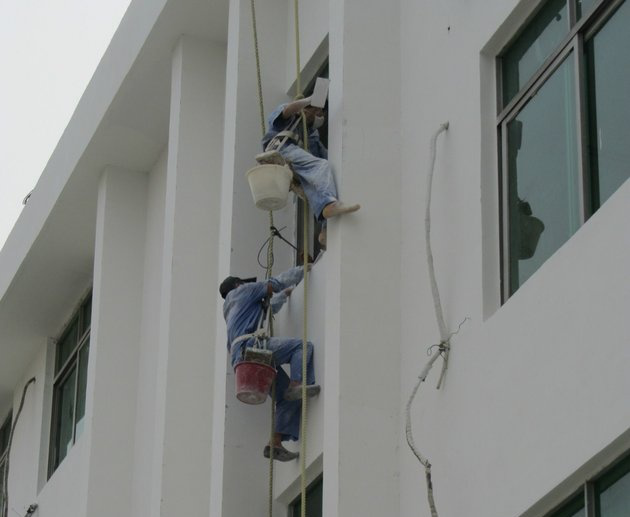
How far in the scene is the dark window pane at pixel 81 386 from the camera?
69.7 ft

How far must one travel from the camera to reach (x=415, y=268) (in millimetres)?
12484

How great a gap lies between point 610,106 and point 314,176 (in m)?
3.24

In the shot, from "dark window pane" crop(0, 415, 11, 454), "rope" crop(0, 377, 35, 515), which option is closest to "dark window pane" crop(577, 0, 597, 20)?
"rope" crop(0, 377, 35, 515)

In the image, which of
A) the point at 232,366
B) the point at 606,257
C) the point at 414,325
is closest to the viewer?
the point at 606,257

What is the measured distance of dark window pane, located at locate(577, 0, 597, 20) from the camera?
35.6 ft

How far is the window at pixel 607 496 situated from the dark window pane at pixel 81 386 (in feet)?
39.0

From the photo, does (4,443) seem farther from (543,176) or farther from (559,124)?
(559,124)

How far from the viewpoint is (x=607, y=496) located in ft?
31.6

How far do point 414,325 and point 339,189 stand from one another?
48.7 inches

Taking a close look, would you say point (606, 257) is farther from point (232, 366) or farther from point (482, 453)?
point (232, 366)

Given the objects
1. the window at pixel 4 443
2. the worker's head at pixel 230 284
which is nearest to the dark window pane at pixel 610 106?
the worker's head at pixel 230 284

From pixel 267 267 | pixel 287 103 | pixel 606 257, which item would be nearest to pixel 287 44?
pixel 287 103

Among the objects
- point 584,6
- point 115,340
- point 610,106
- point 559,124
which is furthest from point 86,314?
point 610,106

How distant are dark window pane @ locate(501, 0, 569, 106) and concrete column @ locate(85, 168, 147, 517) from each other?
7769 mm
